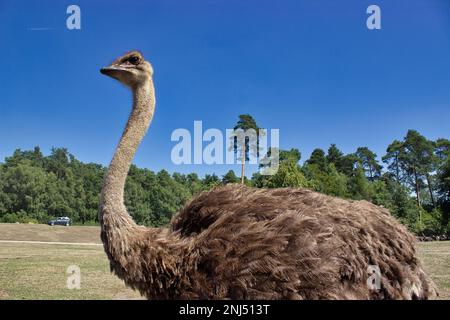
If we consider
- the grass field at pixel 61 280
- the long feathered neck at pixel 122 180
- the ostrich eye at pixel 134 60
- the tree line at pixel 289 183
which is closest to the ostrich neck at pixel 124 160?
the long feathered neck at pixel 122 180

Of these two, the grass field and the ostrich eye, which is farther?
the grass field

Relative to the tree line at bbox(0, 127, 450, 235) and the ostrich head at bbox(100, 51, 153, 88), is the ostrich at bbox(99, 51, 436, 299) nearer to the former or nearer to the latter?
the ostrich head at bbox(100, 51, 153, 88)

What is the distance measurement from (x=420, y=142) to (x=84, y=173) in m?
38.3

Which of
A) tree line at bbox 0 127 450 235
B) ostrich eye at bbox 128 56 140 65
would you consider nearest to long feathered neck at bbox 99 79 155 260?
ostrich eye at bbox 128 56 140 65

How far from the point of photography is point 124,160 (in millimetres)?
3588

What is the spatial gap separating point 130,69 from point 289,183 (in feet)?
54.0

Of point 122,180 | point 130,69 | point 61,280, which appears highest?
point 130,69

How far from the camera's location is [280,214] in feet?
12.0

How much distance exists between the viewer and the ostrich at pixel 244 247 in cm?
328

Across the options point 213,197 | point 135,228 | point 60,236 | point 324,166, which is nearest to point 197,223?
point 213,197

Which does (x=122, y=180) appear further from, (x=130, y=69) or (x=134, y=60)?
(x=134, y=60)

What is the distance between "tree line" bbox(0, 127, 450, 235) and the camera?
2880 cm

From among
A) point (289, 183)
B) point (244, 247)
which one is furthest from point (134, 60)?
point (289, 183)

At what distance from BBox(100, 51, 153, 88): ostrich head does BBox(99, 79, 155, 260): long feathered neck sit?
9cm
